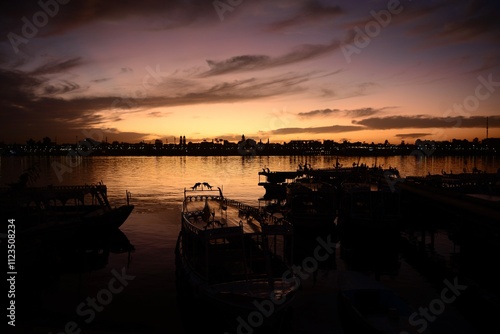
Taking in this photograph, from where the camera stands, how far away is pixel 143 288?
26.5 m

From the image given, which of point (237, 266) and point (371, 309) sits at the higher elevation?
point (237, 266)

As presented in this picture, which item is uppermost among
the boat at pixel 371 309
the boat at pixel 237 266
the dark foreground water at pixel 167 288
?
the boat at pixel 237 266

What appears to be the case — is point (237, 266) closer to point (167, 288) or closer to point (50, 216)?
point (167, 288)

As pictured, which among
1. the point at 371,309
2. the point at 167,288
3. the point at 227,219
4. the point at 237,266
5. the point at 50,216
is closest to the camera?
the point at 371,309

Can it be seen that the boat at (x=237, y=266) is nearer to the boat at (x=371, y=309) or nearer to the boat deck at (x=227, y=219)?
the boat deck at (x=227, y=219)

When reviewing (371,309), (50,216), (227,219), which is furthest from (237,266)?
(50,216)

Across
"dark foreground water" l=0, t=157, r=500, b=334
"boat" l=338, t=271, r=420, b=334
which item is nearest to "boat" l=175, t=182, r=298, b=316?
"dark foreground water" l=0, t=157, r=500, b=334

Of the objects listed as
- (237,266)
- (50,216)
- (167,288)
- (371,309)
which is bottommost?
(167,288)

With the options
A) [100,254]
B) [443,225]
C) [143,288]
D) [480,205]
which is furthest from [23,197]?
[443,225]

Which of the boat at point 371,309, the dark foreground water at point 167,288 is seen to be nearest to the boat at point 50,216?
the dark foreground water at point 167,288

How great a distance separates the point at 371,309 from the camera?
18.2 metres

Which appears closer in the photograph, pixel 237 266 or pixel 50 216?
pixel 237 266

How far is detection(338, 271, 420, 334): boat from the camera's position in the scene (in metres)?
15.9

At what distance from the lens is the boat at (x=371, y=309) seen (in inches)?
625
